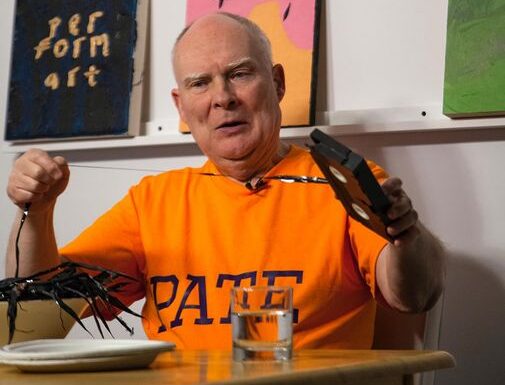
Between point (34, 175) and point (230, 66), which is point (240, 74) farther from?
Result: point (34, 175)

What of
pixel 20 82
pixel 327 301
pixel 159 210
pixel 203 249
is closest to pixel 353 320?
pixel 327 301

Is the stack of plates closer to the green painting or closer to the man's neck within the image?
the man's neck

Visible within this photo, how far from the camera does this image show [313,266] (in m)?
1.68

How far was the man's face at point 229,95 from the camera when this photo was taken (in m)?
1.83

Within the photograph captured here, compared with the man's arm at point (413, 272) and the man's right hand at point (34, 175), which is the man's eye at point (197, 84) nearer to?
the man's right hand at point (34, 175)

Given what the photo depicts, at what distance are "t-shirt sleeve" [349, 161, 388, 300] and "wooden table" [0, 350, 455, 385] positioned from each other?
19.7 inches

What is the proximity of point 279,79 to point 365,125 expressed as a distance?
218 mm

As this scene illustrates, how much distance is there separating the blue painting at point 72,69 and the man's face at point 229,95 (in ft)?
1.48

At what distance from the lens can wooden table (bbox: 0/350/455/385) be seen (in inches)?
33.2

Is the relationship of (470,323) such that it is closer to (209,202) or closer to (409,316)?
(409,316)

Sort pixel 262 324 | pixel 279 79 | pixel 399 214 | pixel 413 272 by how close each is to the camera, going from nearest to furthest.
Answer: pixel 262 324 → pixel 399 214 → pixel 413 272 → pixel 279 79

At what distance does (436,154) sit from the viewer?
1.93 metres

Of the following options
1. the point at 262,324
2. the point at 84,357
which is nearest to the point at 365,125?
the point at 262,324

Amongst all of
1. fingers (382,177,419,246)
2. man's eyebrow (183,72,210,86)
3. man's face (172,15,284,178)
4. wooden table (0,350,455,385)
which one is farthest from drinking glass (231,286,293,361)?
man's eyebrow (183,72,210,86)
